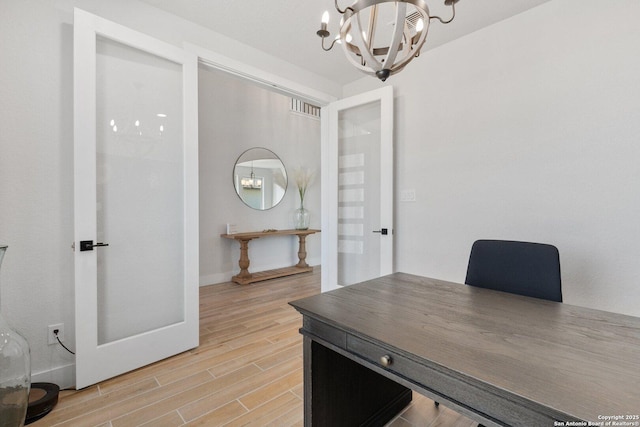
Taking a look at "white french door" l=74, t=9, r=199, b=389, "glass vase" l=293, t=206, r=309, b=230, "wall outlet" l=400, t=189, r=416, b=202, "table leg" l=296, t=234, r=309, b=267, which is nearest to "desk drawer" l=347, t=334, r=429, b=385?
"white french door" l=74, t=9, r=199, b=389

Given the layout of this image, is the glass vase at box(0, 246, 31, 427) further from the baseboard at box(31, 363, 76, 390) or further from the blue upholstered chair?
the blue upholstered chair

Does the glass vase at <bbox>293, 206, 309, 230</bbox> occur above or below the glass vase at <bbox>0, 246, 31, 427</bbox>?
above

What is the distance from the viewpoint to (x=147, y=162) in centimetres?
208

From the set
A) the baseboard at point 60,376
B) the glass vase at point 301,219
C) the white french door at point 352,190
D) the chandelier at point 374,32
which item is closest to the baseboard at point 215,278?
→ the glass vase at point 301,219

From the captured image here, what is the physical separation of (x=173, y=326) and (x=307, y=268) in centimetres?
302

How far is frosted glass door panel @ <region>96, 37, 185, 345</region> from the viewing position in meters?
1.91

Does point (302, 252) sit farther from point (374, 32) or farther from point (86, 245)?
point (374, 32)

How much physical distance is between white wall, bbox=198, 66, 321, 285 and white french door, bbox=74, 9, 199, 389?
1929 millimetres

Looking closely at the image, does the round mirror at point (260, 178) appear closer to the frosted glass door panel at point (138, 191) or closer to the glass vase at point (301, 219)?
the glass vase at point (301, 219)

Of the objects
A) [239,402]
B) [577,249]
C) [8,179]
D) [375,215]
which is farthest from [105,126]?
[577,249]

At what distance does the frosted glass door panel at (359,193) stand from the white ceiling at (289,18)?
0.76 metres

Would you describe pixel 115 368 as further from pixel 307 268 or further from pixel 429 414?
pixel 307 268

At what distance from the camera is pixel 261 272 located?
15.5 ft

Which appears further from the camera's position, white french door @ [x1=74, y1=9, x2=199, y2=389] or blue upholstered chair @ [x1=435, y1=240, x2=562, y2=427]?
white french door @ [x1=74, y1=9, x2=199, y2=389]
